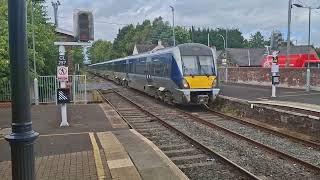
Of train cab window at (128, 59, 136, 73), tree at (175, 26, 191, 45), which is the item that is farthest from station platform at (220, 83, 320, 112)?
tree at (175, 26, 191, 45)

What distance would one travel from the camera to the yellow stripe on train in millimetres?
19297

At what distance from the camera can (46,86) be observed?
22734mm

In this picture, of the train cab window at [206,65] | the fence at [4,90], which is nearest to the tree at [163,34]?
the fence at [4,90]

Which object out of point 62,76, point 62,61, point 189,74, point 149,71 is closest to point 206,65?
point 189,74

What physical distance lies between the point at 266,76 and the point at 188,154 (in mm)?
21943

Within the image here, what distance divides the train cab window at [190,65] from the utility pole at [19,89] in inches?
612

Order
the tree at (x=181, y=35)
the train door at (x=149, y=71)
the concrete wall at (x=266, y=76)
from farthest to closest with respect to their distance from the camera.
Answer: the tree at (x=181, y=35), the concrete wall at (x=266, y=76), the train door at (x=149, y=71)

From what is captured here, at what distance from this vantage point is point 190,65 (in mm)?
19656

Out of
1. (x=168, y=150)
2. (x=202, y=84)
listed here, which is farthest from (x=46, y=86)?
(x=168, y=150)

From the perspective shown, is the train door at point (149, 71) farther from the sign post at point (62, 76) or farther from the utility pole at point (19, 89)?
the utility pole at point (19, 89)

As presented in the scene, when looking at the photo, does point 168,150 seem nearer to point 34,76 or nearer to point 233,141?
point 233,141

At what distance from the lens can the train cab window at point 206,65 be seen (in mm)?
19797

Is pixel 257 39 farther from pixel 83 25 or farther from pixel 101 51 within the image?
pixel 83 25

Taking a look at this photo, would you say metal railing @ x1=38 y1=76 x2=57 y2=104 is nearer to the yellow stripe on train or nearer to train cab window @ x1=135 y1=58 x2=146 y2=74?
train cab window @ x1=135 y1=58 x2=146 y2=74
